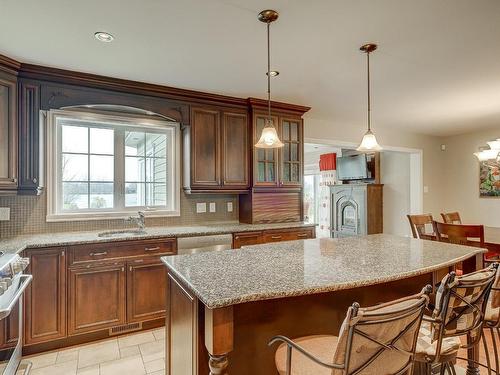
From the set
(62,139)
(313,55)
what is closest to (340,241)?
(313,55)

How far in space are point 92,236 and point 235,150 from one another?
71.8 inches

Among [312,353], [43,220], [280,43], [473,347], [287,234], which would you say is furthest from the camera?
[287,234]

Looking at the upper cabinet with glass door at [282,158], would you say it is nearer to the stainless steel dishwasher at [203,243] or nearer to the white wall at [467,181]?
the stainless steel dishwasher at [203,243]

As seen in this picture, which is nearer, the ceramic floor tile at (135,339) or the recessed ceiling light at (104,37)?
the recessed ceiling light at (104,37)

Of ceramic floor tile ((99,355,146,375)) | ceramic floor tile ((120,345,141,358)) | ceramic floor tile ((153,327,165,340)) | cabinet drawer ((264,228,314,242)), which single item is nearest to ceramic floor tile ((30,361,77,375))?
ceramic floor tile ((99,355,146,375))

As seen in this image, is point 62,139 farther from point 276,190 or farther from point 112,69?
point 276,190

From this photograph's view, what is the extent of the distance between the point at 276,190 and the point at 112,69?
90.5 inches

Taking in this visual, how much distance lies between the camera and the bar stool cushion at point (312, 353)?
1.19 meters

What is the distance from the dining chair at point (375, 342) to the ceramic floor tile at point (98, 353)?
76.3 inches

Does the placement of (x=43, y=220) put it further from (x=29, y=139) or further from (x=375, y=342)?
(x=375, y=342)

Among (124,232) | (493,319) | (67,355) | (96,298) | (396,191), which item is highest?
(396,191)

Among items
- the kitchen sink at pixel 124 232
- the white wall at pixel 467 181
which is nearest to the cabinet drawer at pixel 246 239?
the kitchen sink at pixel 124 232

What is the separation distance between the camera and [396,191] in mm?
6250

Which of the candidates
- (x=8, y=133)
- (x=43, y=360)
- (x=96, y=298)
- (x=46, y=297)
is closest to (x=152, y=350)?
(x=96, y=298)
